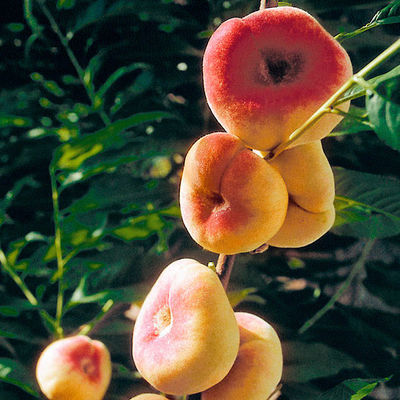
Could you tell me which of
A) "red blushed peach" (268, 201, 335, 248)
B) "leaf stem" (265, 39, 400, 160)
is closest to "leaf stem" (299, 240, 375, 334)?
"red blushed peach" (268, 201, 335, 248)

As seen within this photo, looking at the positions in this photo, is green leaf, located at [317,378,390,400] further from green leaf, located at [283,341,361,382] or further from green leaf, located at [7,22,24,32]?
green leaf, located at [7,22,24,32]

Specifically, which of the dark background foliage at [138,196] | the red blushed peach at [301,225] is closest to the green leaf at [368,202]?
→ the dark background foliage at [138,196]

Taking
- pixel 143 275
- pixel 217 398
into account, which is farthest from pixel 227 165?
pixel 143 275

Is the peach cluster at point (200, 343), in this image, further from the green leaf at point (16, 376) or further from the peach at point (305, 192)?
the green leaf at point (16, 376)

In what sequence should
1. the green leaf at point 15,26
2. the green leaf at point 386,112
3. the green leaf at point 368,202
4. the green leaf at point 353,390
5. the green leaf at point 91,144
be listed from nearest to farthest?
1. the green leaf at point 386,112
2. the green leaf at point 353,390
3. the green leaf at point 368,202
4. the green leaf at point 91,144
5. the green leaf at point 15,26

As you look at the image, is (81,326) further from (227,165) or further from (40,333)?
(227,165)

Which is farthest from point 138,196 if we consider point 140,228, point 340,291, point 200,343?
point 200,343

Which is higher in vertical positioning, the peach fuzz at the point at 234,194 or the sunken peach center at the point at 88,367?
the peach fuzz at the point at 234,194
